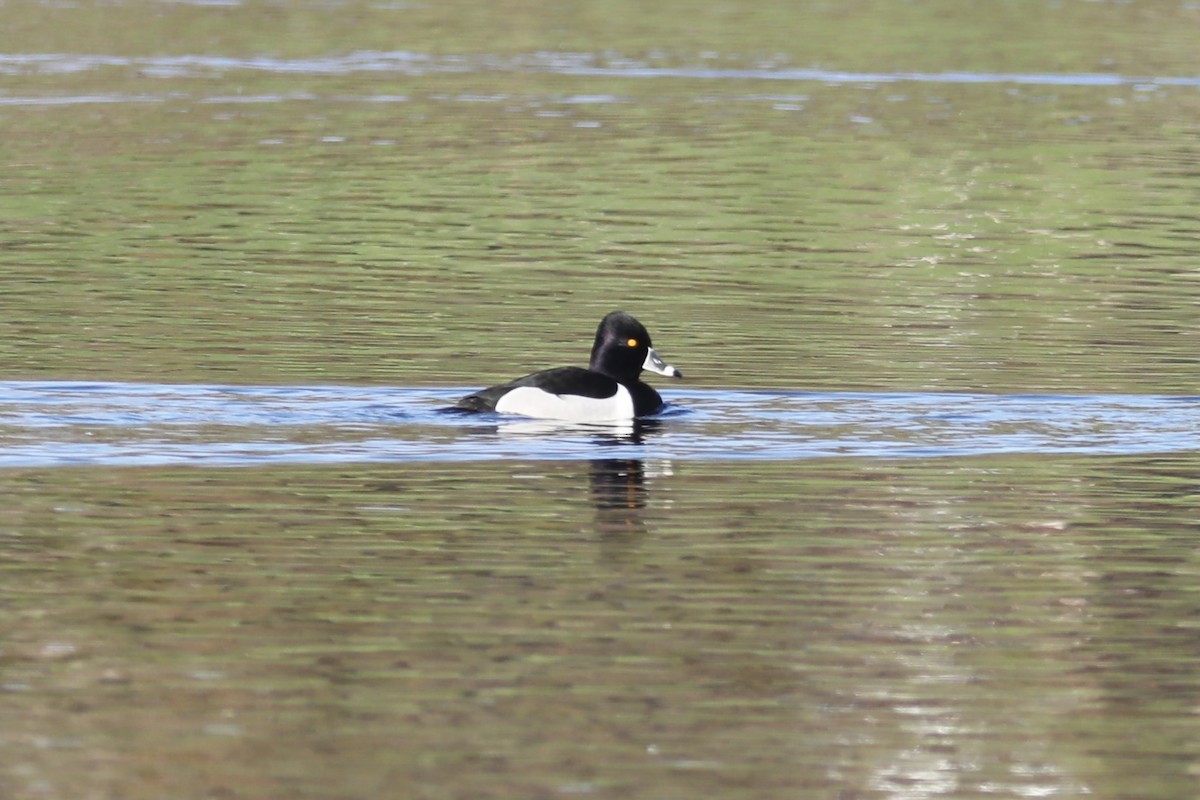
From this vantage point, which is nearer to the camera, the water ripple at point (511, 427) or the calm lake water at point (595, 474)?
the calm lake water at point (595, 474)

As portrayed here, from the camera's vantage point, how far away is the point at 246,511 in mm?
12523

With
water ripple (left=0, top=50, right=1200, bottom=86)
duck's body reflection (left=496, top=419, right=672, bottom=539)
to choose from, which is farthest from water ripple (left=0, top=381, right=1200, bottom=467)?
water ripple (left=0, top=50, right=1200, bottom=86)

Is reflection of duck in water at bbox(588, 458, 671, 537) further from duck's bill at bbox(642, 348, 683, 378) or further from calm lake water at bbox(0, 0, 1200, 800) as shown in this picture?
duck's bill at bbox(642, 348, 683, 378)

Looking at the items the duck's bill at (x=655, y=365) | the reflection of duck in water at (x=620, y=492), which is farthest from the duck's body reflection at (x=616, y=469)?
the duck's bill at (x=655, y=365)

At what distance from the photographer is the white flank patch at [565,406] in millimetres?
15266

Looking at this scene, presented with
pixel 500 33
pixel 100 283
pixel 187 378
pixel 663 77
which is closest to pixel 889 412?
pixel 187 378

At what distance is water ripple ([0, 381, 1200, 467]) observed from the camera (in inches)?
560

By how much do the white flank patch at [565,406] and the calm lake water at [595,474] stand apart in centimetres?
20

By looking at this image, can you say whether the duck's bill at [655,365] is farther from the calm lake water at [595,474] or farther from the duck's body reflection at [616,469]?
the duck's body reflection at [616,469]

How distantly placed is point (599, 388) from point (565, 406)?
0.26 meters

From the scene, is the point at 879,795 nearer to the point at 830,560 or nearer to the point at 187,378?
the point at 830,560

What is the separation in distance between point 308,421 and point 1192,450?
17.3 ft

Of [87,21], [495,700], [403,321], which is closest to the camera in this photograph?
[495,700]

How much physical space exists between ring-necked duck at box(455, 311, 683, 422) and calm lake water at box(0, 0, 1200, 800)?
0.73ft
